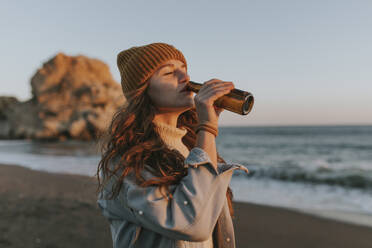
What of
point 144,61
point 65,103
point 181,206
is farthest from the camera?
point 65,103

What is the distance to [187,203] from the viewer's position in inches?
38.1

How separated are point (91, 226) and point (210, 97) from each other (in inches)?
156

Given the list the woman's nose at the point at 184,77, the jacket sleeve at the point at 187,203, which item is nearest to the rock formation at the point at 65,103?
the woman's nose at the point at 184,77

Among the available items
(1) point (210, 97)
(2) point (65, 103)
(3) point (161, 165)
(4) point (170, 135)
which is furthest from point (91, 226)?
(2) point (65, 103)

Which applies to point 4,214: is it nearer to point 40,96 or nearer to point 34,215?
point 34,215

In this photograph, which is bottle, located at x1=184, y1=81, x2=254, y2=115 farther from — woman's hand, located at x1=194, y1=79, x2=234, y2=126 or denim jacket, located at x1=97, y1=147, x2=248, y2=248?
denim jacket, located at x1=97, y1=147, x2=248, y2=248

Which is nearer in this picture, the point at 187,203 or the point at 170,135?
the point at 187,203

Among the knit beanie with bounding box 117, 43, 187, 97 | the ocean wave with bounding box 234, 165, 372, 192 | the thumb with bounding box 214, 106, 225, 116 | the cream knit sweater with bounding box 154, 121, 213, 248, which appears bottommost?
the ocean wave with bounding box 234, 165, 372, 192

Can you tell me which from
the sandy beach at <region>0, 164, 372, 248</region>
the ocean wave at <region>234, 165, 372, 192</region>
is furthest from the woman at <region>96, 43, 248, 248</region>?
the ocean wave at <region>234, 165, 372, 192</region>

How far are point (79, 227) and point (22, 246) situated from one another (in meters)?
0.82

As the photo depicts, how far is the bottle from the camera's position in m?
1.10

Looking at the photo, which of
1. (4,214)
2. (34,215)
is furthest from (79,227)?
(4,214)

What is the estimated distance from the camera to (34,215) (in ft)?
15.3

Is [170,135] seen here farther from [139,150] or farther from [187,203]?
[187,203]
